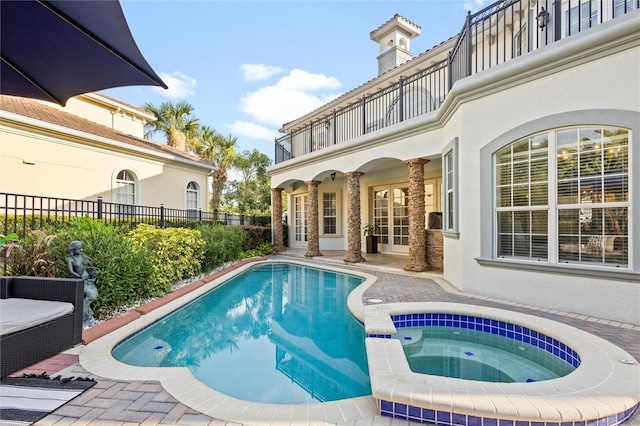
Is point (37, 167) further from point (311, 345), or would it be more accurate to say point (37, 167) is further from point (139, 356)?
point (311, 345)

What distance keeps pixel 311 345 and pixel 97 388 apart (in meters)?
2.73

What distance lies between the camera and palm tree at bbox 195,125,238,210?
22797mm

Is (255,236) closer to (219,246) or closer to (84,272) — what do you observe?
(219,246)

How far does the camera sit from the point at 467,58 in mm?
6805

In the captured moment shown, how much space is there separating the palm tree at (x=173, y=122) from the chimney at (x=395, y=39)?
44.4 ft

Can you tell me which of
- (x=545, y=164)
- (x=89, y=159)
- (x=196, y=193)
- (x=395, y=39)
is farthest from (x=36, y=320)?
(x=395, y=39)

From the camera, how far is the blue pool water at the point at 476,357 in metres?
3.75

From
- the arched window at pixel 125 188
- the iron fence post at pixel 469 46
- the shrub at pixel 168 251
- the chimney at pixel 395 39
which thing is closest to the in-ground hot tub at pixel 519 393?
the shrub at pixel 168 251

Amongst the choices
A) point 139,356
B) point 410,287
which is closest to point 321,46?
point 410,287

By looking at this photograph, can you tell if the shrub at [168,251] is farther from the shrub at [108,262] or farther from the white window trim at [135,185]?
the white window trim at [135,185]

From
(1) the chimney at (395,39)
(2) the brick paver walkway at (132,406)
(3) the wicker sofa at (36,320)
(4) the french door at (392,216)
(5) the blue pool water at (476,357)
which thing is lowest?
(5) the blue pool water at (476,357)

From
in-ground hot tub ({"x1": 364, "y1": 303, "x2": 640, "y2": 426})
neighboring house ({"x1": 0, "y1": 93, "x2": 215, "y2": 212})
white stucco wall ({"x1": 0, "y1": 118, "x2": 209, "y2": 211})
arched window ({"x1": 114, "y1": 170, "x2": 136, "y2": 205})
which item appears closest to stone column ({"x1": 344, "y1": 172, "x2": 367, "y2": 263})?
in-ground hot tub ({"x1": 364, "y1": 303, "x2": 640, "y2": 426})

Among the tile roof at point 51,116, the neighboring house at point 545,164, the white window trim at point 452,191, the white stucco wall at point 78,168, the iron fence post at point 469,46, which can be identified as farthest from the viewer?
the tile roof at point 51,116

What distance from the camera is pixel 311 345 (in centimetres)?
483
